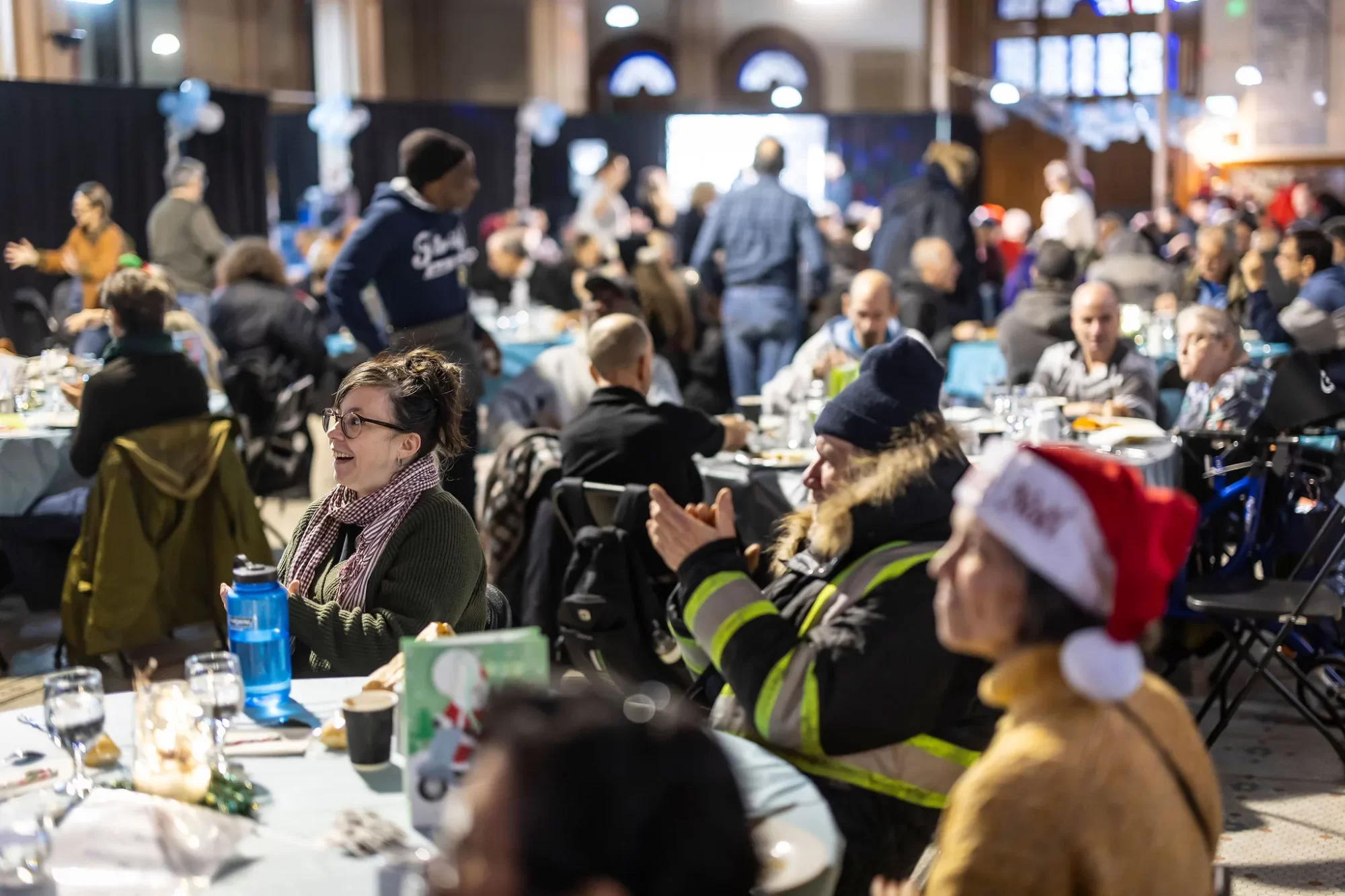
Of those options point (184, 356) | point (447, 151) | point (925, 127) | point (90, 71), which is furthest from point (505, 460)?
point (925, 127)

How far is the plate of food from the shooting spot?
4297 millimetres

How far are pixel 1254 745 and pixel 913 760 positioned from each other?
2.40m

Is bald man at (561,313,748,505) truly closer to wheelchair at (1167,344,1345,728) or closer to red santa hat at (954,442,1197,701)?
wheelchair at (1167,344,1345,728)

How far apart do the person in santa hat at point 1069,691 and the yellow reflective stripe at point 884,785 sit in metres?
0.64

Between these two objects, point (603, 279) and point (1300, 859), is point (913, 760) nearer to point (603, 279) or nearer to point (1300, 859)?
point (1300, 859)

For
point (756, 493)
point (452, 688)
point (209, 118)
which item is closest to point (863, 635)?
point (452, 688)

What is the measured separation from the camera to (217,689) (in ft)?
6.17

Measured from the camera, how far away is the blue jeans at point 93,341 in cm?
625

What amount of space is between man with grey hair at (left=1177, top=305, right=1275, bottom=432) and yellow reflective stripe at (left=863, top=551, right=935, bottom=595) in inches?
112

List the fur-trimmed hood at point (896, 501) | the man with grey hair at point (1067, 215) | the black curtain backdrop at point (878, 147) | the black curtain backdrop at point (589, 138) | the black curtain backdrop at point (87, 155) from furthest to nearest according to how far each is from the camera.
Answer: the black curtain backdrop at point (878, 147) → the black curtain backdrop at point (589, 138) → the black curtain backdrop at point (87, 155) → the man with grey hair at point (1067, 215) → the fur-trimmed hood at point (896, 501)

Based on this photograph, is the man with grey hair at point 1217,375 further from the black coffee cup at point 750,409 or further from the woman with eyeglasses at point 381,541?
the woman with eyeglasses at point 381,541

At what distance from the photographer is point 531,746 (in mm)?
1047

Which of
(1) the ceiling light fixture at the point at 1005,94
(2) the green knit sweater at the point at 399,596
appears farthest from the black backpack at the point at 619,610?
(1) the ceiling light fixture at the point at 1005,94

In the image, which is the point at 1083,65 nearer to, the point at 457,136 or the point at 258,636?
the point at 457,136
